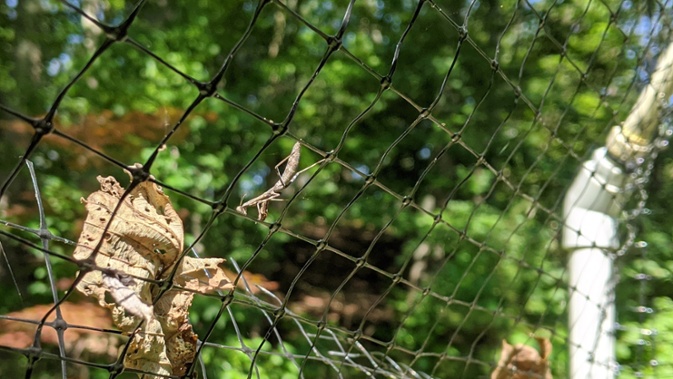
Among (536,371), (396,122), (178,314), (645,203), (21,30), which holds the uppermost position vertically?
(396,122)

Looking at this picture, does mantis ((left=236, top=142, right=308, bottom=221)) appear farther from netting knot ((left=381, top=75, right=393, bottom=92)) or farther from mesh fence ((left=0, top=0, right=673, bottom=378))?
mesh fence ((left=0, top=0, right=673, bottom=378))

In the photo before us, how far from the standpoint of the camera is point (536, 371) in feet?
3.02

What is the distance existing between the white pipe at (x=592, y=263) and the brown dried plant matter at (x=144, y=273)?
87cm

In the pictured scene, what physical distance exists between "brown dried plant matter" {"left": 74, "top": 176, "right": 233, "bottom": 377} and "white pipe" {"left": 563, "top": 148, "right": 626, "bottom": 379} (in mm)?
870

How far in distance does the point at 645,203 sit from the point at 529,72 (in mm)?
1072

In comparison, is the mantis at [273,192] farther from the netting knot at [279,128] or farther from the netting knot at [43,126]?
the netting knot at [43,126]

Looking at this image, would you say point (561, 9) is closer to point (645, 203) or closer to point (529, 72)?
point (529, 72)

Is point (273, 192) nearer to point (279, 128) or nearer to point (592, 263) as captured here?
point (279, 128)

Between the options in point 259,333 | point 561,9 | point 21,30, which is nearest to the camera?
point 259,333

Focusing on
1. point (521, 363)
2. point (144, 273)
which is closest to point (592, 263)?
point (521, 363)

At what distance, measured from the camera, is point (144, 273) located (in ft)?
1.41

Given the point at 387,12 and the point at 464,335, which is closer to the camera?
the point at 387,12

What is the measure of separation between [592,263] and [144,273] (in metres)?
0.98

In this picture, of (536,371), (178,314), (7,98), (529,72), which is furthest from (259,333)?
(529,72)
